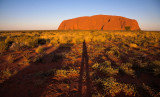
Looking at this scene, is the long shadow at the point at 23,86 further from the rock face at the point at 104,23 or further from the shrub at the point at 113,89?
the rock face at the point at 104,23

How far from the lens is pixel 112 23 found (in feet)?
238

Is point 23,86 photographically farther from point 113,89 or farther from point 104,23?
point 104,23

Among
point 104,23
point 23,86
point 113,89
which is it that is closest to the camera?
point 113,89

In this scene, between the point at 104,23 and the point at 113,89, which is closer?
the point at 113,89

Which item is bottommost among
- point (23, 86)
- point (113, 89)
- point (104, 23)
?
point (23, 86)

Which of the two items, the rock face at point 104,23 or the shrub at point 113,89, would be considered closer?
the shrub at point 113,89

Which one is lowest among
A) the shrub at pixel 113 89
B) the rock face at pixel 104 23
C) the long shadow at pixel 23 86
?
the long shadow at pixel 23 86

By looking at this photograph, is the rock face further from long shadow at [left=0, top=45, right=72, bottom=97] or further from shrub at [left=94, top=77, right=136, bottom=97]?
long shadow at [left=0, top=45, right=72, bottom=97]

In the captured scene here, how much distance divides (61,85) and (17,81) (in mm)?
1702

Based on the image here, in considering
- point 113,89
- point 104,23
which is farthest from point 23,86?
point 104,23

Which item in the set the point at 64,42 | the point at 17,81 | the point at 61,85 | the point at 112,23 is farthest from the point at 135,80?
the point at 112,23

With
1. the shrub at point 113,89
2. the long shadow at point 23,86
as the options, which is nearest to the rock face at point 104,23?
the shrub at point 113,89

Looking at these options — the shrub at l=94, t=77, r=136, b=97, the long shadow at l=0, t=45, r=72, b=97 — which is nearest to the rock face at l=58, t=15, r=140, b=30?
the shrub at l=94, t=77, r=136, b=97

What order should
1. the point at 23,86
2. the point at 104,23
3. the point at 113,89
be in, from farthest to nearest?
the point at 104,23
the point at 23,86
the point at 113,89
